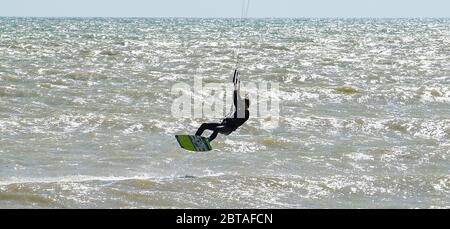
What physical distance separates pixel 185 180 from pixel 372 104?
11477mm

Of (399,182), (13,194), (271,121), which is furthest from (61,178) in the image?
(271,121)

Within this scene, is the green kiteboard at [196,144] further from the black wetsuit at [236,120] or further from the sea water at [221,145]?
the black wetsuit at [236,120]

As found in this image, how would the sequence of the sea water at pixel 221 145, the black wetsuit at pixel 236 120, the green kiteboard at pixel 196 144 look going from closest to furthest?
1. the sea water at pixel 221 145
2. the black wetsuit at pixel 236 120
3. the green kiteboard at pixel 196 144

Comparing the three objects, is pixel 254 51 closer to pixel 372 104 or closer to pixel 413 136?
pixel 372 104

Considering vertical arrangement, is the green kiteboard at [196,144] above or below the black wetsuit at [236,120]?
below

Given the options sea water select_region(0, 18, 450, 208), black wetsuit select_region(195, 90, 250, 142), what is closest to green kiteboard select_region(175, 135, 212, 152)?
sea water select_region(0, 18, 450, 208)

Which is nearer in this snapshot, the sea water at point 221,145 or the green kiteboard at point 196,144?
the sea water at point 221,145

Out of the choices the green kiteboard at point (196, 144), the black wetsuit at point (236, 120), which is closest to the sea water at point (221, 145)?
the green kiteboard at point (196, 144)

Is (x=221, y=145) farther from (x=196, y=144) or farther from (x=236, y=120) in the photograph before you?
(x=236, y=120)

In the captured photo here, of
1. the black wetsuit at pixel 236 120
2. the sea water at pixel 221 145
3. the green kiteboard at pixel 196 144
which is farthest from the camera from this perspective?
the green kiteboard at pixel 196 144

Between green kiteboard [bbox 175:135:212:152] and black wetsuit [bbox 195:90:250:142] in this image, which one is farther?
green kiteboard [bbox 175:135:212:152]

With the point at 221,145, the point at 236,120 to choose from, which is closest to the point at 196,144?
the point at 236,120

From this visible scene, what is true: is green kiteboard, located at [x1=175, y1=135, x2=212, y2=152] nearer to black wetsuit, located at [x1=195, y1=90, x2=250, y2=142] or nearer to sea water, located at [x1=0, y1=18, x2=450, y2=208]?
sea water, located at [x1=0, y1=18, x2=450, y2=208]

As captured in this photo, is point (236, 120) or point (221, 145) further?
point (221, 145)
